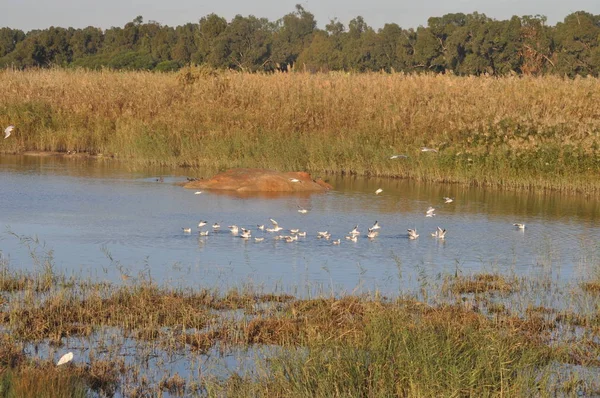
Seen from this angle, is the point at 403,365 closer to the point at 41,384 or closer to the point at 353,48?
the point at 41,384

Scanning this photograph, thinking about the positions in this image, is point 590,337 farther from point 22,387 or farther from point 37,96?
point 37,96

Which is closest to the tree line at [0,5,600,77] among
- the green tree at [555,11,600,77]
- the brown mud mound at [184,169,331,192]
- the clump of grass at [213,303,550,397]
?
the green tree at [555,11,600,77]

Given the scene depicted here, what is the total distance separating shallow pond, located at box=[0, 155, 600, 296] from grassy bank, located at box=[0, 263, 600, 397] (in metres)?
0.89

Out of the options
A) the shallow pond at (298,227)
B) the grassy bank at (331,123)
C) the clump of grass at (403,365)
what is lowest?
the shallow pond at (298,227)

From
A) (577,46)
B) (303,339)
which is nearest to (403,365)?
(303,339)

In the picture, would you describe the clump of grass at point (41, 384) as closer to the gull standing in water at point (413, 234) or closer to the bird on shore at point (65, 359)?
the bird on shore at point (65, 359)

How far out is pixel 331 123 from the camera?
25.7 metres

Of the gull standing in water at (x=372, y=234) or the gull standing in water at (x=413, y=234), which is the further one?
the gull standing in water at (x=413, y=234)

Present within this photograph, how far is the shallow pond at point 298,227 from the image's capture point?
11539 mm

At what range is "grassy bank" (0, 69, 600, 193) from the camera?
21.8 m

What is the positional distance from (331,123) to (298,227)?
10.8m

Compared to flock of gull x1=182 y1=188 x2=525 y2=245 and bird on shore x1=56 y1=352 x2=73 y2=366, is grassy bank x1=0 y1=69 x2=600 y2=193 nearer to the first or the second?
flock of gull x1=182 y1=188 x2=525 y2=245

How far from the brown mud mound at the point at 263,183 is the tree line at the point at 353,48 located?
56.9ft

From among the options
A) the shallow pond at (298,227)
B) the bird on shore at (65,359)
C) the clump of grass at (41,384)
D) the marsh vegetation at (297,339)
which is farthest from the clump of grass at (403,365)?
the shallow pond at (298,227)
